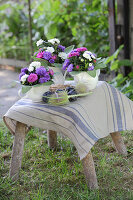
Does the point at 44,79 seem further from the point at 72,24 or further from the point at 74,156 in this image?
the point at 72,24

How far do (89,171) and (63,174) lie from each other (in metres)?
0.33

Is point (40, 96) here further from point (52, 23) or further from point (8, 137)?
point (52, 23)

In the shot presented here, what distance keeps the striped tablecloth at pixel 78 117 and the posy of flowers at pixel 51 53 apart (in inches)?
14.5

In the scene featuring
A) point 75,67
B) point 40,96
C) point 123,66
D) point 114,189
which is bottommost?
point 114,189

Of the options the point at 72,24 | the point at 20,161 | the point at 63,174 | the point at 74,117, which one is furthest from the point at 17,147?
the point at 72,24

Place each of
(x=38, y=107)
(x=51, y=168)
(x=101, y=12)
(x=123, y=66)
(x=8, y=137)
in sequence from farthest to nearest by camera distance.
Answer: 1. (x=101, y=12)
2. (x=123, y=66)
3. (x=8, y=137)
4. (x=51, y=168)
5. (x=38, y=107)

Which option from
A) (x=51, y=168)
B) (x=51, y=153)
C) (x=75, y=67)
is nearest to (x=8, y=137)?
(x=51, y=153)

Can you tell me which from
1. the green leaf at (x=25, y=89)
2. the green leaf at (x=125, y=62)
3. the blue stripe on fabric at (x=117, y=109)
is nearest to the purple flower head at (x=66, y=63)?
the green leaf at (x=25, y=89)

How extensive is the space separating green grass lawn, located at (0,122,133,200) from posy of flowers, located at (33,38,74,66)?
867 millimetres

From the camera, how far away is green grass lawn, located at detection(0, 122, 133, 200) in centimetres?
232

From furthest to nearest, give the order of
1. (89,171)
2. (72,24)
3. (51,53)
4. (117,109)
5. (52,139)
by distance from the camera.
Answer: (72,24)
(52,139)
(117,109)
(51,53)
(89,171)

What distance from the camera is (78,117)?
7.31 feet

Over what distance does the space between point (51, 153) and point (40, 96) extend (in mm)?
803

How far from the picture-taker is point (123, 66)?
478 cm
